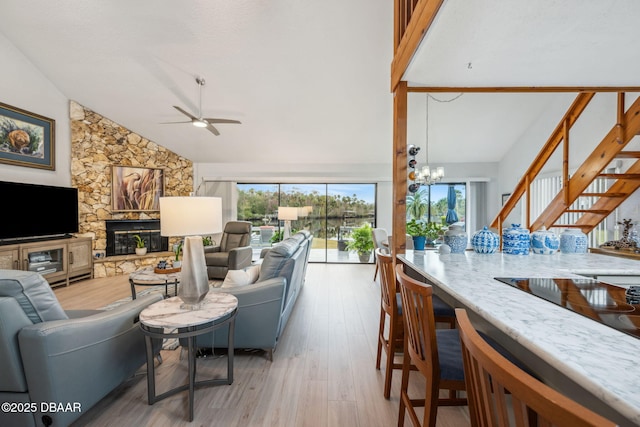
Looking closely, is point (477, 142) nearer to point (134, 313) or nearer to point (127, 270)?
point (134, 313)

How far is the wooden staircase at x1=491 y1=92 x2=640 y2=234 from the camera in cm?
280

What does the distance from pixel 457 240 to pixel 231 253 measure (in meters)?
3.78

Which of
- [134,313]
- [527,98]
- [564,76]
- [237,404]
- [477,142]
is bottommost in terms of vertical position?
[237,404]

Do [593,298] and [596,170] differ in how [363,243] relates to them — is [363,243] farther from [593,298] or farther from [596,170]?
[593,298]

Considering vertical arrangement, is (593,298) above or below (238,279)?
above

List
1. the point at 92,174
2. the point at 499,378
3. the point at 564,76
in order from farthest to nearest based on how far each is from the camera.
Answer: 1. the point at 92,174
2. the point at 564,76
3. the point at 499,378

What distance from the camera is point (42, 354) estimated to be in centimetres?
148

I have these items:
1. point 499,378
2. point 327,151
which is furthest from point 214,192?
point 499,378

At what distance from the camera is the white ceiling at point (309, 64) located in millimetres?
1755

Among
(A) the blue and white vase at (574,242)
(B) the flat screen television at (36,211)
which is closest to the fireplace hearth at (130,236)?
(B) the flat screen television at (36,211)

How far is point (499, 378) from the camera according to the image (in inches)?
23.4

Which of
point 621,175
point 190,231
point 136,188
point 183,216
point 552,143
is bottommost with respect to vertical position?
point 190,231

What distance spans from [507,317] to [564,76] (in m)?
2.23

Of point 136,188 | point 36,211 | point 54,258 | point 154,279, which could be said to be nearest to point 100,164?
point 136,188
